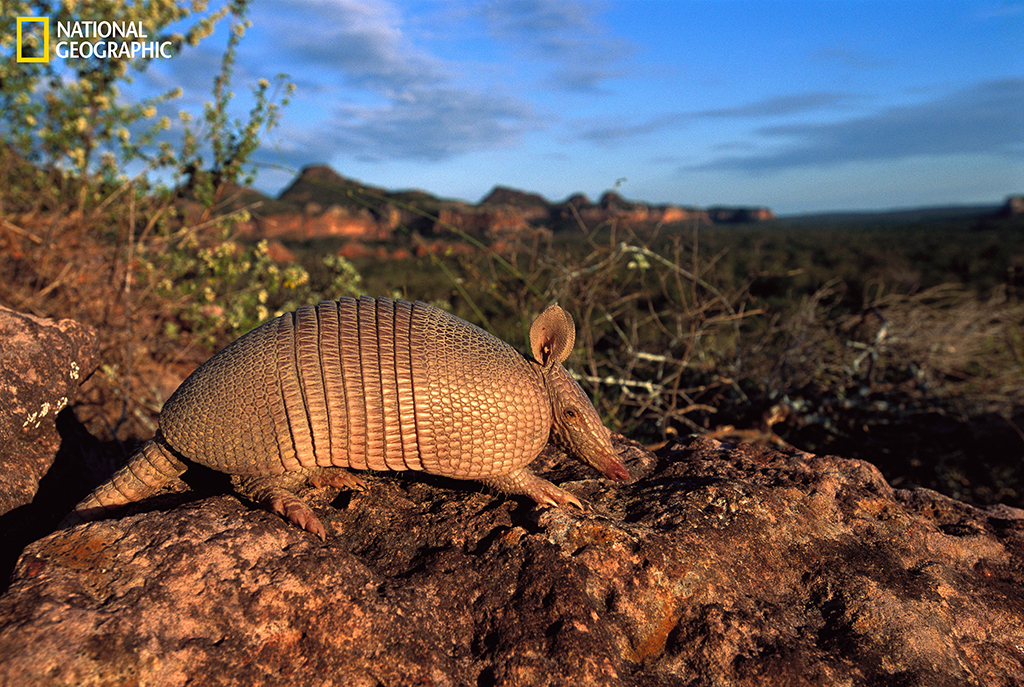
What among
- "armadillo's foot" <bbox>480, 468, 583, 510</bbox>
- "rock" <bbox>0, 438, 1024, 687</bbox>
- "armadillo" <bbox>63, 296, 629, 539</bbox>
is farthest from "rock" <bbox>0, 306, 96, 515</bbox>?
"armadillo's foot" <bbox>480, 468, 583, 510</bbox>

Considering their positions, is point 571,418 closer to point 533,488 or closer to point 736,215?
point 533,488

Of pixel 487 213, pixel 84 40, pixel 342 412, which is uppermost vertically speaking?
pixel 84 40

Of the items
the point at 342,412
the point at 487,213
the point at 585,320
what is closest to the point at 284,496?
the point at 342,412

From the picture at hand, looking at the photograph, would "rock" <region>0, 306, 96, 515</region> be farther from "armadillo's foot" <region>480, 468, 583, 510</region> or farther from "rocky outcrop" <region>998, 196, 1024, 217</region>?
"rocky outcrop" <region>998, 196, 1024, 217</region>

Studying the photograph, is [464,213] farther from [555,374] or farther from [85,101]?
[85,101]

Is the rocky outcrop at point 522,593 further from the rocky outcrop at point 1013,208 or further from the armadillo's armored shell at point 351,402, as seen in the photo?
the rocky outcrop at point 1013,208

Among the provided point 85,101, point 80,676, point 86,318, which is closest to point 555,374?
point 80,676

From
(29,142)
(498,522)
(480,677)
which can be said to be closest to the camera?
(480,677)
